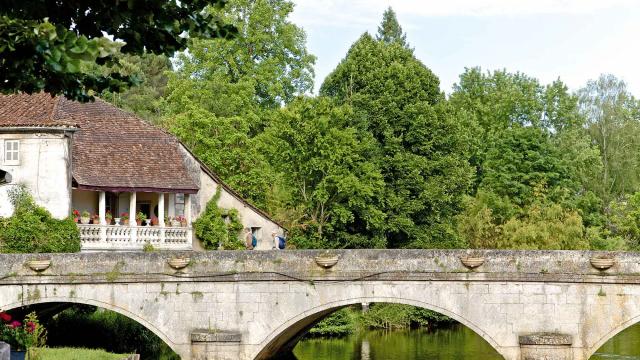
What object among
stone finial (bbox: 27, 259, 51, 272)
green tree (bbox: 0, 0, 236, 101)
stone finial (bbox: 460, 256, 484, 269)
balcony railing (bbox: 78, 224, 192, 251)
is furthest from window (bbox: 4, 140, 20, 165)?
green tree (bbox: 0, 0, 236, 101)

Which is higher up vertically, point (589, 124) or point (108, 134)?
point (589, 124)

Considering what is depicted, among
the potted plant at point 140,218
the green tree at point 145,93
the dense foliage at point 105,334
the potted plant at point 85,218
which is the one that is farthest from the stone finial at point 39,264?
the green tree at point 145,93

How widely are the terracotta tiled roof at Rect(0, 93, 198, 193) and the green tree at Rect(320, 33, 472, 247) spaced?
8567mm

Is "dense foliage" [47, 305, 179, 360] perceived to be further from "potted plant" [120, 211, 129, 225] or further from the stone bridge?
the stone bridge

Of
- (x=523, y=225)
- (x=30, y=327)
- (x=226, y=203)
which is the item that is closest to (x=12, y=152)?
(x=30, y=327)

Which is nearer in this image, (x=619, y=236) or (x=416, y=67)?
(x=416, y=67)

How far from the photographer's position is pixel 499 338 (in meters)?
23.3

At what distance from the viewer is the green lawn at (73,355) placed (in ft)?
75.9

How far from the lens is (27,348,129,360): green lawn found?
23.1m

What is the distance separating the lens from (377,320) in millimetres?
39594

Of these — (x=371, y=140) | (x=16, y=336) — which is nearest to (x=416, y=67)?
(x=371, y=140)

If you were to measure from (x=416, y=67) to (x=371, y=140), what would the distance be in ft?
14.1

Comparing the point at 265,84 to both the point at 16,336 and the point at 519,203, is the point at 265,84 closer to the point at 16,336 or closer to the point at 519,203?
the point at 519,203

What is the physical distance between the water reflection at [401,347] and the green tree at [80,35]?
20.9 m
